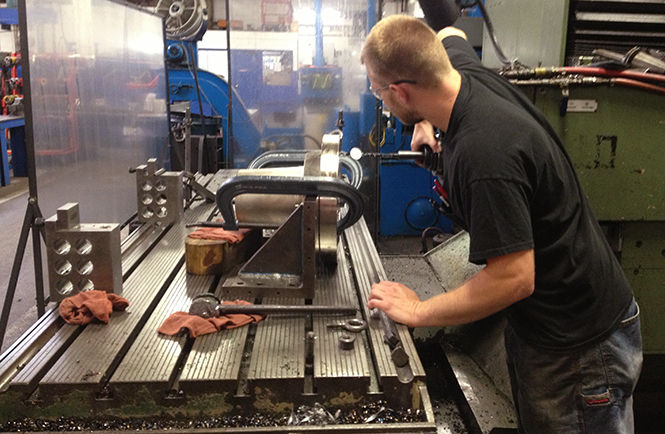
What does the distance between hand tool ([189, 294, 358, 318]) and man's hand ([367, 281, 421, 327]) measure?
0.11m

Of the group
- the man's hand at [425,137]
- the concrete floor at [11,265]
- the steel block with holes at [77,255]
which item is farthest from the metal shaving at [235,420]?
the concrete floor at [11,265]

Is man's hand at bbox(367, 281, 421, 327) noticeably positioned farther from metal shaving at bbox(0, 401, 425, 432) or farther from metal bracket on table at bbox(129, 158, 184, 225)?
metal bracket on table at bbox(129, 158, 184, 225)

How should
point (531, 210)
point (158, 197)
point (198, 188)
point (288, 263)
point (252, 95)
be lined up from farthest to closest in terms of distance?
point (252, 95), point (198, 188), point (158, 197), point (288, 263), point (531, 210)

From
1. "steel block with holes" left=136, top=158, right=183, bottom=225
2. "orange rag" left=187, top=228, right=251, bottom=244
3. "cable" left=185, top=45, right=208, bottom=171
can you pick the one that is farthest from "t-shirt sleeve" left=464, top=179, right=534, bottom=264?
"cable" left=185, top=45, right=208, bottom=171

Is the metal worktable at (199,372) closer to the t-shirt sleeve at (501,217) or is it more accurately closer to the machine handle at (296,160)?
the t-shirt sleeve at (501,217)

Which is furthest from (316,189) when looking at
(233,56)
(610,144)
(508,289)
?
(233,56)

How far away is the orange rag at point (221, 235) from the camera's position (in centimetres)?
139

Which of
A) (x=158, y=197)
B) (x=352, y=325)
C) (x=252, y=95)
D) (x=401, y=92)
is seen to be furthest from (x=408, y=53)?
(x=252, y=95)

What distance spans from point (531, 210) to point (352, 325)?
0.41 meters

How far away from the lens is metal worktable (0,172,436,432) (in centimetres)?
89

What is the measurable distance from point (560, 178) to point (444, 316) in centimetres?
31

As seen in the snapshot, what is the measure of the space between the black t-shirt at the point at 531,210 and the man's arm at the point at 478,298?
2cm

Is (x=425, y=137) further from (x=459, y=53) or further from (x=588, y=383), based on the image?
(x=588, y=383)

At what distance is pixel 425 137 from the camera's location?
1351 millimetres
